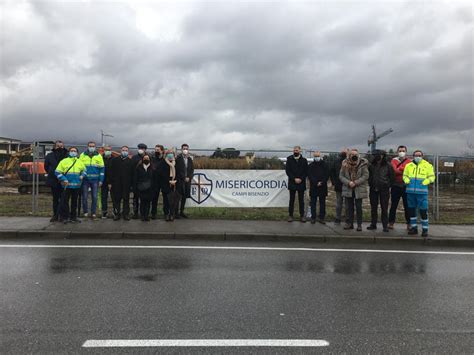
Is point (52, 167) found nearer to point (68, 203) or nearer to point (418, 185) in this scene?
point (68, 203)

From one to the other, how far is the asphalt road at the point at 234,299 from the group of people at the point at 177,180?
100 inches

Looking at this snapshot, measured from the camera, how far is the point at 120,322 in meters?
4.03

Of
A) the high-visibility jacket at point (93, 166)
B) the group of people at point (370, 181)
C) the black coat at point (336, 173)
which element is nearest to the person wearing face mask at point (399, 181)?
the group of people at point (370, 181)

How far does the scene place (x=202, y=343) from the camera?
358 centimetres

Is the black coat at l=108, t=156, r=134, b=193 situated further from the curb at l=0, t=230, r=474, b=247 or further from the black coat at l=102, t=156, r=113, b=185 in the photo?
the curb at l=0, t=230, r=474, b=247

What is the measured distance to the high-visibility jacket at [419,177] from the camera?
906 cm

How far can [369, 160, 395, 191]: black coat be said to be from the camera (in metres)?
9.56

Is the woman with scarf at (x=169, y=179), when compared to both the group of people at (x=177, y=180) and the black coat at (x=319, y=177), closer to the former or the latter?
the group of people at (x=177, y=180)

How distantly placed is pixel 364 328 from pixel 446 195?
55.5 ft

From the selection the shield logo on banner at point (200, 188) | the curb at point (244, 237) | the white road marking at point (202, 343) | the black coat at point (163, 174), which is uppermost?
the black coat at point (163, 174)

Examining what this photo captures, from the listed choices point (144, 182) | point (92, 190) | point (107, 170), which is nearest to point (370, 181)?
point (144, 182)

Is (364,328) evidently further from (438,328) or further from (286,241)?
(286,241)

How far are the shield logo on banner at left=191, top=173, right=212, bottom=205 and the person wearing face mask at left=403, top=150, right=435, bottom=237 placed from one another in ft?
17.8

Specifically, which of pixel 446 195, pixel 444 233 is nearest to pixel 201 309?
pixel 444 233
